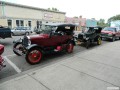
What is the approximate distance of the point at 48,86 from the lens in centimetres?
393

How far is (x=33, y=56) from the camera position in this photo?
5859 mm

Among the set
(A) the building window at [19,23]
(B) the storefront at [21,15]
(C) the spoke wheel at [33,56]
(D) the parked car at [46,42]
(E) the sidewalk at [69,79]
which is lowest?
(E) the sidewalk at [69,79]

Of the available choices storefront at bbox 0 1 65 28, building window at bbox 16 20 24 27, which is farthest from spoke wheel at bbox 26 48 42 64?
building window at bbox 16 20 24 27

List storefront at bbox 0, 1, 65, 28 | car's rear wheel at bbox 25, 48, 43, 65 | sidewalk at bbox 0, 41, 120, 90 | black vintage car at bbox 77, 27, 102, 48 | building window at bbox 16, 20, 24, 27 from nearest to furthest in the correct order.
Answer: sidewalk at bbox 0, 41, 120, 90 < car's rear wheel at bbox 25, 48, 43, 65 < black vintage car at bbox 77, 27, 102, 48 < storefront at bbox 0, 1, 65, 28 < building window at bbox 16, 20, 24, 27

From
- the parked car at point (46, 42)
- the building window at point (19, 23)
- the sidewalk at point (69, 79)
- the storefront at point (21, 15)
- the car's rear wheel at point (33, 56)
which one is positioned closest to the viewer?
the sidewalk at point (69, 79)

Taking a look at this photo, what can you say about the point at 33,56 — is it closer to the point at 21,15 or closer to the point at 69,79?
the point at 69,79

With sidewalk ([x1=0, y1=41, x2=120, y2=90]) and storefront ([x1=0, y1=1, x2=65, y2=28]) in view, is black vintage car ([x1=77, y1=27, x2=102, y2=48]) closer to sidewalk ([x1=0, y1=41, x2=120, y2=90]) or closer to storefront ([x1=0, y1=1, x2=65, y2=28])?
sidewalk ([x1=0, y1=41, x2=120, y2=90])

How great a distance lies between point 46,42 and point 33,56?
1230mm

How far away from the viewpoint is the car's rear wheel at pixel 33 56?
225 inches

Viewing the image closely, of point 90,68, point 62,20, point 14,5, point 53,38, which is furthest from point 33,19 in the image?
point 90,68

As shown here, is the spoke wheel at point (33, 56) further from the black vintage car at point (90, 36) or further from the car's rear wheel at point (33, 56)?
the black vintage car at point (90, 36)

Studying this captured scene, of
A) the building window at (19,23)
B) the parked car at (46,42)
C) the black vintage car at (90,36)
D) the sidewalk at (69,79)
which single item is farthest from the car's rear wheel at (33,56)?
the building window at (19,23)

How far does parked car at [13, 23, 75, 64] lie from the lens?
588cm

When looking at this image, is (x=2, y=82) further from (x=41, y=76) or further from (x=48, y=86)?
(x=48, y=86)
